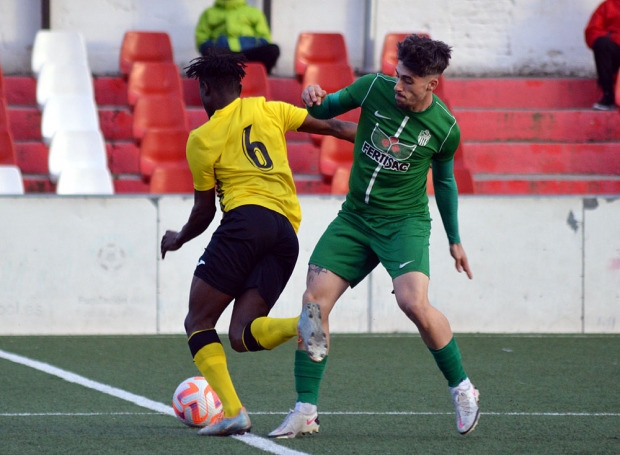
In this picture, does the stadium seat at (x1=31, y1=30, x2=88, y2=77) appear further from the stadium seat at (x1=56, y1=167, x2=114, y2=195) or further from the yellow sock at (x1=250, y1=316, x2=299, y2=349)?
the yellow sock at (x1=250, y1=316, x2=299, y2=349)

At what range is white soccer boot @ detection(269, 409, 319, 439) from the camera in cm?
479

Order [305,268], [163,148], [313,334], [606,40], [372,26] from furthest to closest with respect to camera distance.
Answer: [372,26]
[606,40]
[163,148]
[305,268]
[313,334]

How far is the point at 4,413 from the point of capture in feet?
18.0

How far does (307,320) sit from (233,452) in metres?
0.64

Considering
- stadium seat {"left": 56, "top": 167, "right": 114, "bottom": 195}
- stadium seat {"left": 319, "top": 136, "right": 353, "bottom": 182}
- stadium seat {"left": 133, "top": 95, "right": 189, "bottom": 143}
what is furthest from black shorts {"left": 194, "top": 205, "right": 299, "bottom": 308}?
stadium seat {"left": 133, "top": 95, "right": 189, "bottom": 143}

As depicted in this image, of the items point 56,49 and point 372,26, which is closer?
point 56,49

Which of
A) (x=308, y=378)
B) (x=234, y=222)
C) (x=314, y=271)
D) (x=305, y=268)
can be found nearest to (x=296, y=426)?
(x=308, y=378)

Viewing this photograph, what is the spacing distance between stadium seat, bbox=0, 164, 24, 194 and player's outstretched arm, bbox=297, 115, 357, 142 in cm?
557

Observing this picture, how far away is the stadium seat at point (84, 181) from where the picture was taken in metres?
10.4

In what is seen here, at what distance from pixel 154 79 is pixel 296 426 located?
8.24 metres

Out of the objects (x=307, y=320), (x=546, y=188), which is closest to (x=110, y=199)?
(x=307, y=320)

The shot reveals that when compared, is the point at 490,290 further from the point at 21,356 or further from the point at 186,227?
the point at 186,227

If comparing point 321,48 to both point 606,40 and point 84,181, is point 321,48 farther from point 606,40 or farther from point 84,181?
point 84,181

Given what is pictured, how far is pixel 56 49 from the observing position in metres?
12.7
